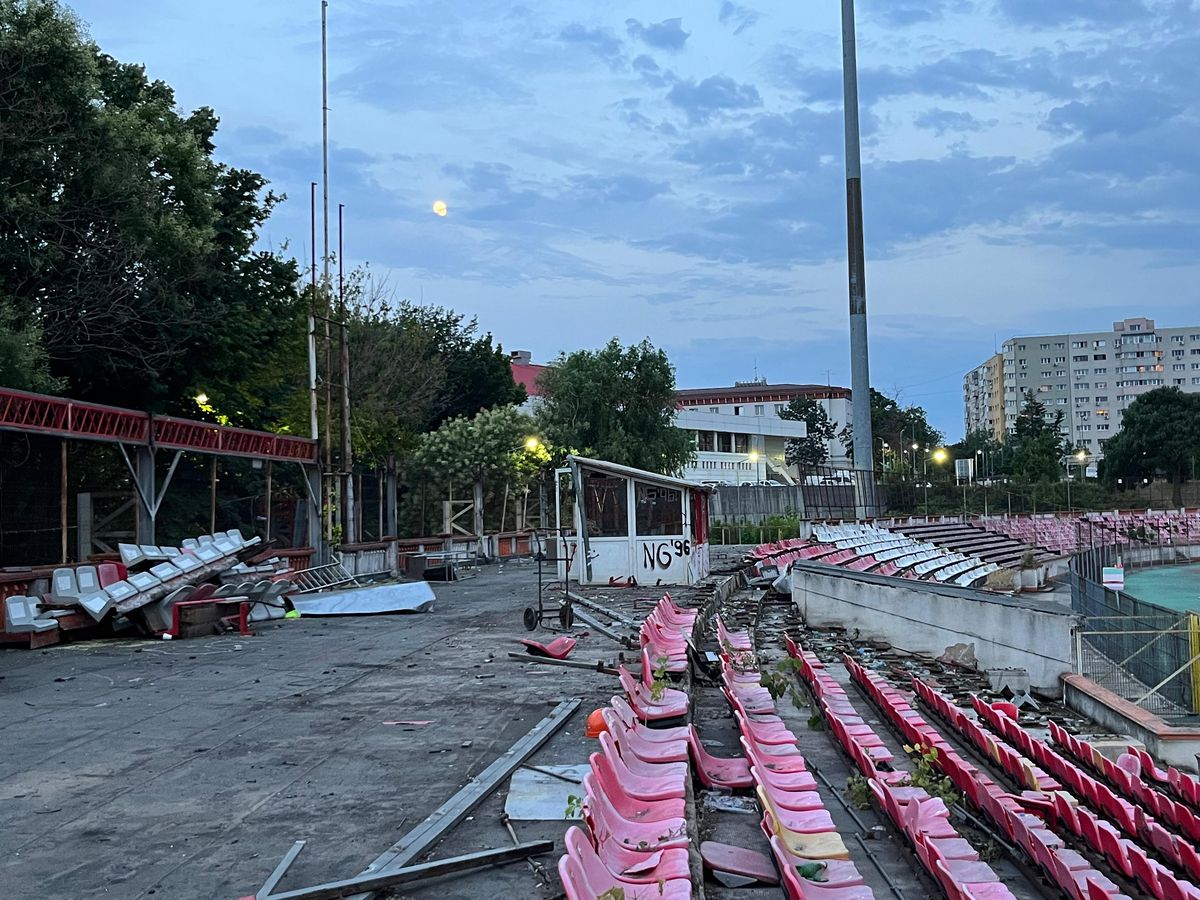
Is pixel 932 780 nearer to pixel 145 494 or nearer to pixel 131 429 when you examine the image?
pixel 131 429

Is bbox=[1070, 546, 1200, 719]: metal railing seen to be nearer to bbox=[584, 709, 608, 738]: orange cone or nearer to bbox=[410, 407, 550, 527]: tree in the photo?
bbox=[584, 709, 608, 738]: orange cone

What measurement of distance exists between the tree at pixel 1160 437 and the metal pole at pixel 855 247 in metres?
50.7

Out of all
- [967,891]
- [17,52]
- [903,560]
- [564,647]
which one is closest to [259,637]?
[564,647]

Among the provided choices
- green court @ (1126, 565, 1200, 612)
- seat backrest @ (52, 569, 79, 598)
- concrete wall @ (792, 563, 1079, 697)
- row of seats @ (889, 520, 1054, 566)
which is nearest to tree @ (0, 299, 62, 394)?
seat backrest @ (52, 569, 79, 598)

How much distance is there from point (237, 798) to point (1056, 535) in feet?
145

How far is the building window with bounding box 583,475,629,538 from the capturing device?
22766mm

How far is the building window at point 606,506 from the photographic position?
2277 cm

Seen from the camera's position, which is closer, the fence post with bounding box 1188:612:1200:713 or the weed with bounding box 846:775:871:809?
the weed with bounding box 846:775:871:809

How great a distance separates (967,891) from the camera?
5.88 meters

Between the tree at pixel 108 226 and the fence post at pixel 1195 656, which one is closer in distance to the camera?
the fence post at pixel 1195 656

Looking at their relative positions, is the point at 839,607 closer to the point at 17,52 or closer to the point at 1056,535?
the point at 17,52

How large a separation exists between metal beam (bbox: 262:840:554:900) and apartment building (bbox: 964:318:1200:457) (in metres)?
140

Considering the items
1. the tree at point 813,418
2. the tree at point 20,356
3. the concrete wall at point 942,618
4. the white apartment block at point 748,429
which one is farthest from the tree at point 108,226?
the tree at point 813,418

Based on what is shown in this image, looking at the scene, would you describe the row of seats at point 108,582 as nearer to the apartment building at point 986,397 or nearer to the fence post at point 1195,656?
the fence post at point 1195,656
